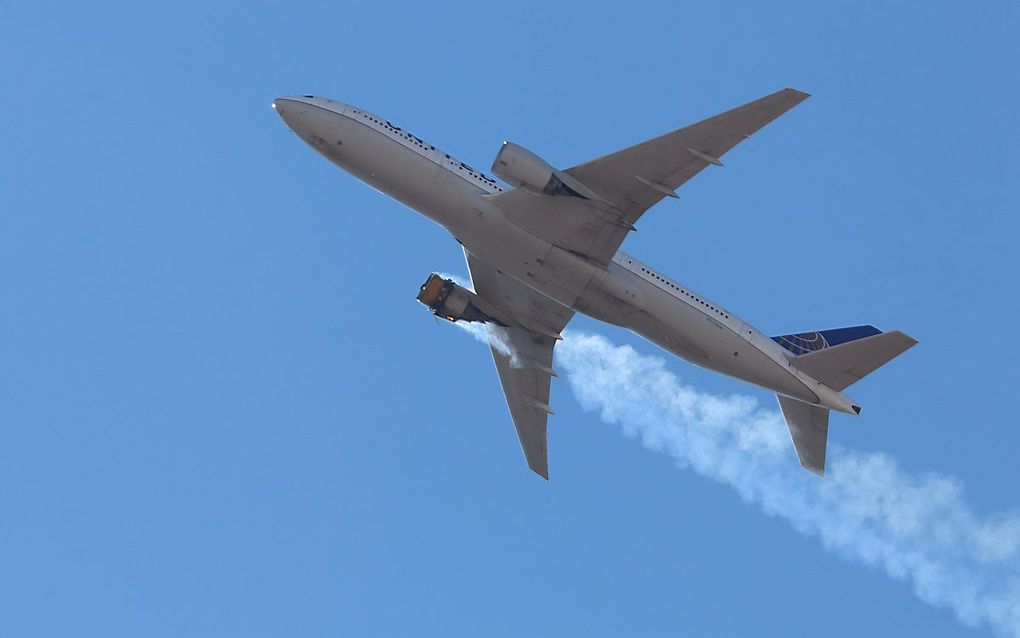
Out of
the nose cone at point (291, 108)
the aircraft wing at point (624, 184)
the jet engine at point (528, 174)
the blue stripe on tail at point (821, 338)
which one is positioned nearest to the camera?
the aircraft wing at point (624, 184)

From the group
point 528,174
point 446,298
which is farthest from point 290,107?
point 446,298

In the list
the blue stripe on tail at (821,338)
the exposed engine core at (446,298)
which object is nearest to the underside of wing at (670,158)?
the blue stripe on tail at (821,338)

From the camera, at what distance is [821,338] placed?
59.9 metres

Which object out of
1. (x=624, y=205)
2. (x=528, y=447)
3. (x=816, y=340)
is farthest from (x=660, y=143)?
(x=528, y=447)

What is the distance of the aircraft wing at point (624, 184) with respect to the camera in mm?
52750

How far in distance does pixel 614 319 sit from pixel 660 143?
804cm

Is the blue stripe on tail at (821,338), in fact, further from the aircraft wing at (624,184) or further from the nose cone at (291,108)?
the nose cone at (291,108)

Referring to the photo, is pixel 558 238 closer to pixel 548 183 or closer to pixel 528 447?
pixel 548 183

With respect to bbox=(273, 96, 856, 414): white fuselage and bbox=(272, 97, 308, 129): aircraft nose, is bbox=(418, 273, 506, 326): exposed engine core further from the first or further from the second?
bbox=(272, 97, 308, 129): aircraft nose

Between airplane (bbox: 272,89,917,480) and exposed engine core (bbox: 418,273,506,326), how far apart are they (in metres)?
6.00

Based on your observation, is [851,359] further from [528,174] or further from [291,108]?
[291,108]

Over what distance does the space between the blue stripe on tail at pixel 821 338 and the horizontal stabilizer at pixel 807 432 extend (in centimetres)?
218

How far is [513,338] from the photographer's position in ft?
219

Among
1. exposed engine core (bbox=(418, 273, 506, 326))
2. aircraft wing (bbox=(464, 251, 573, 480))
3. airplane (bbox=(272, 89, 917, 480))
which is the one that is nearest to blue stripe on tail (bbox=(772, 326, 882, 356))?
airplane (bbox=(272, 89, 917, 480))
